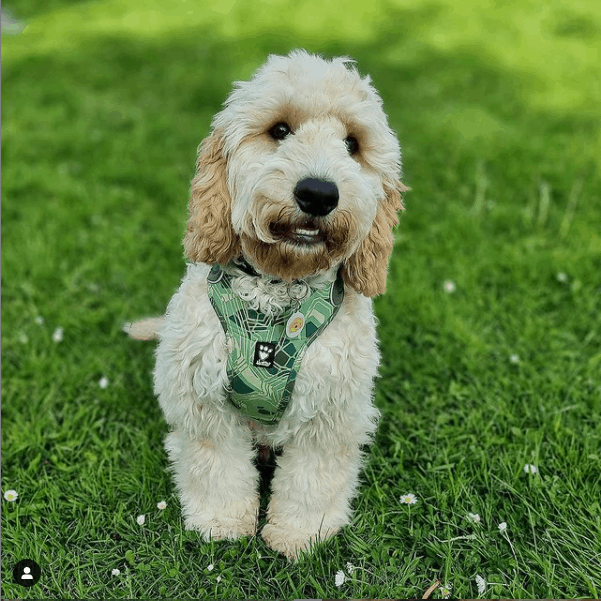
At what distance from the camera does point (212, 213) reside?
7.30 ft

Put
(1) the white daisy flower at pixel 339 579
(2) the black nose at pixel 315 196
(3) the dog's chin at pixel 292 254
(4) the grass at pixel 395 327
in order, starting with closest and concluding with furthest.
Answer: (2) the black nose at pixel 315 196 → (3) the dog's chin at pixel 292 254 → (1) the white daisy flower at pixel 339 579 → (4) the grass at pixel 395 327

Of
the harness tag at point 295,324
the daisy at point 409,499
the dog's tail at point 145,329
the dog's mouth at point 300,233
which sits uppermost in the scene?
the dog's mouth at point 300,233

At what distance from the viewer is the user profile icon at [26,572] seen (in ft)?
8.00

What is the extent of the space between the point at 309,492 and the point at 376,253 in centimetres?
100

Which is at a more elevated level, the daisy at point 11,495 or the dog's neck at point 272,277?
the dog's neck at point 272,277

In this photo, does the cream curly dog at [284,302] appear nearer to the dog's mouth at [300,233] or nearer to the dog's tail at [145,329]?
the dog's mouth at [300,233]

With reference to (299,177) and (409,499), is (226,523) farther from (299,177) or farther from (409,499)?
(299,177)

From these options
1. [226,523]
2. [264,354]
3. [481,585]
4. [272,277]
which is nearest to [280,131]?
[272,277]

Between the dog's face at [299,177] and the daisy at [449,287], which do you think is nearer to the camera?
the dog's face at [299,177]

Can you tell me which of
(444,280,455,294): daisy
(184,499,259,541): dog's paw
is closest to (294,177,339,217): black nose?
(184,499,259,541): dog's paw

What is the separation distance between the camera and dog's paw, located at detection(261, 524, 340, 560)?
8.39 feet

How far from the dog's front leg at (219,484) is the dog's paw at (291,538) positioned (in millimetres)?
95

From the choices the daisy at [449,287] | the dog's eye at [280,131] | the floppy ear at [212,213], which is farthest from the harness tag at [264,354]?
the daisy at [449,287]

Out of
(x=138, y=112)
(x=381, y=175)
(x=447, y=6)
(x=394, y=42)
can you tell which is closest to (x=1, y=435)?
(x=381, y=175)
